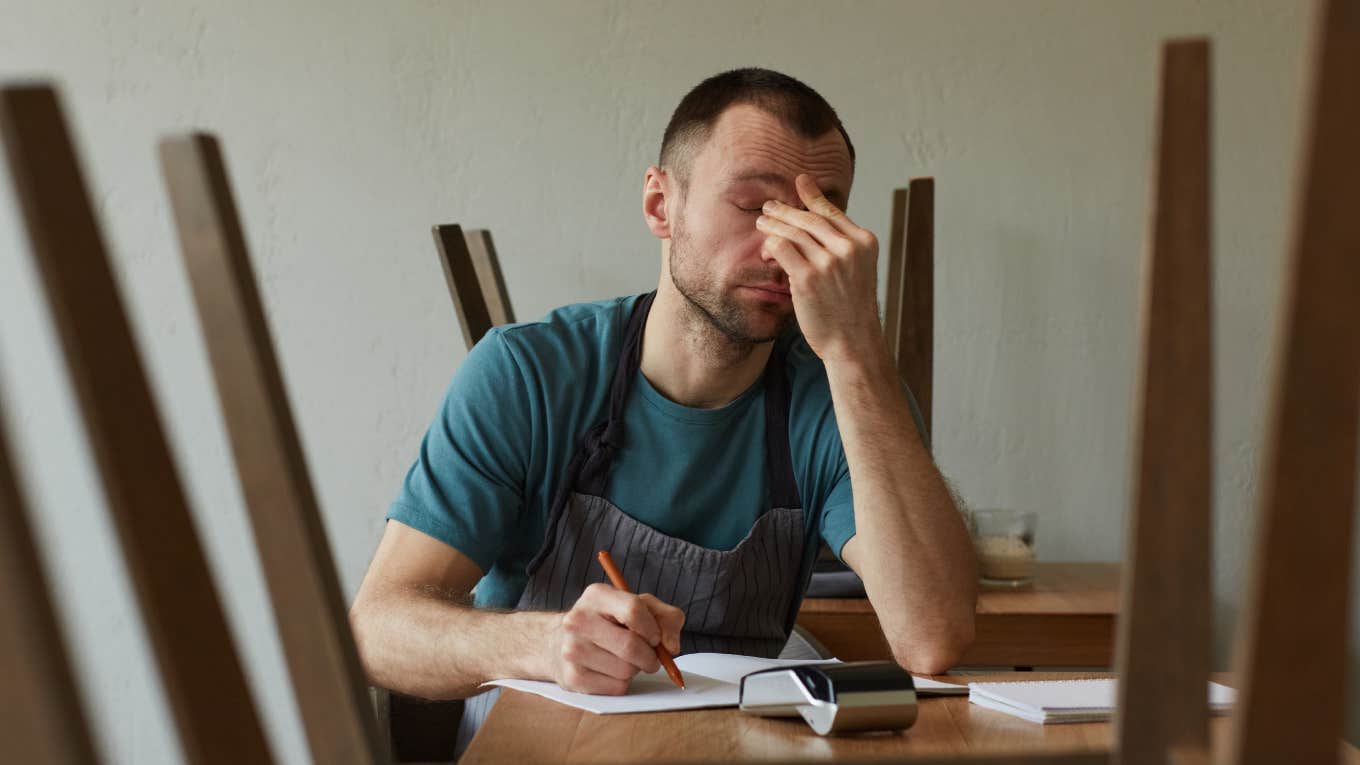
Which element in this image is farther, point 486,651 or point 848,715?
point 486,651

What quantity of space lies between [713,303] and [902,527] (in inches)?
13.2

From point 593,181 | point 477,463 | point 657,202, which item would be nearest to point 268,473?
point 477,463

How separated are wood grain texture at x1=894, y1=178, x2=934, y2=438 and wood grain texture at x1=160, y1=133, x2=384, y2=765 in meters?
1.75

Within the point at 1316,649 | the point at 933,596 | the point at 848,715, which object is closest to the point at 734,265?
the point at 933,596

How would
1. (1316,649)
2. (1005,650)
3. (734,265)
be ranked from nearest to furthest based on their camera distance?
1. (1316,649)
2. (734,265)
3. (1005,650)

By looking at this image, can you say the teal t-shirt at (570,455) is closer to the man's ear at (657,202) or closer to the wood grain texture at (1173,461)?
the man's ear at (657,202)

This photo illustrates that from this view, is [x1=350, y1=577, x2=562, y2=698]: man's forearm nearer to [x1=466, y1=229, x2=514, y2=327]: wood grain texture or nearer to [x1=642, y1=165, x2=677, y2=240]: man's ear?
[x1=642, y1=165, x2=677, y2=240]: man's ear

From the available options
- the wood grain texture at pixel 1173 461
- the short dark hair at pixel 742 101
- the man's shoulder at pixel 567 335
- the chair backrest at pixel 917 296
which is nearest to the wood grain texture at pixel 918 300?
the chair backrest at pixel 917 296

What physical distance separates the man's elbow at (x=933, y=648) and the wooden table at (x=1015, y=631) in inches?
27.1

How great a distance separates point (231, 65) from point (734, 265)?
1339 millimetres

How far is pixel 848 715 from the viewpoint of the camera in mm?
1017

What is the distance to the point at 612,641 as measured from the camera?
1119mm

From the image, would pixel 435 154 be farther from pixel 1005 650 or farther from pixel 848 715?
pixel 848 715

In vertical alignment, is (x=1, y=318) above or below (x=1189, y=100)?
below
